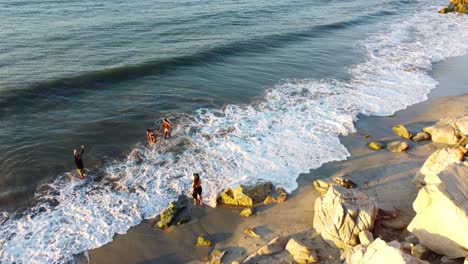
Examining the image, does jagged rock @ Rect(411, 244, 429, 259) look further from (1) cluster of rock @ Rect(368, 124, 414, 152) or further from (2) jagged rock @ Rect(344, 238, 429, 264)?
(1) cluster of rock @ Rect(368, 124, 414, 152)

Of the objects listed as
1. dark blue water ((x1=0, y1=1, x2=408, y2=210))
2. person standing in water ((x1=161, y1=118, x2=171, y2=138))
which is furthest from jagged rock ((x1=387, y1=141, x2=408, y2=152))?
person standing in water ((x1=161, y1=118, x2=171, y2=138))

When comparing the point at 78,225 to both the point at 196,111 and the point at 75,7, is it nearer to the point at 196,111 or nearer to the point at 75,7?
the point at 196,111

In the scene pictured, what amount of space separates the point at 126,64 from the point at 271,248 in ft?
67.4

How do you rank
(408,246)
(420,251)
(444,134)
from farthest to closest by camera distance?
(444,134) < (408,246) < (420,251)

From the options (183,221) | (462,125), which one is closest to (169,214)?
(183,221)

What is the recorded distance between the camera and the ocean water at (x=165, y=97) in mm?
15117

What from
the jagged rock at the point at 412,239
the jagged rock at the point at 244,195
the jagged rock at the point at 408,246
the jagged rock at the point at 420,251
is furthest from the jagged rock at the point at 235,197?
the jagged rock at the point at 420,251

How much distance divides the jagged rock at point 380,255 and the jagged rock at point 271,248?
2248 mm

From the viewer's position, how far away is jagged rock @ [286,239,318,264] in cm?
1096

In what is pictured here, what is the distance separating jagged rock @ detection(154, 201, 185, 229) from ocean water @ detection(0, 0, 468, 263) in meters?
0.70

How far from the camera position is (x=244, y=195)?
1445 centimetres

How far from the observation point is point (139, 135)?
19.8 meters

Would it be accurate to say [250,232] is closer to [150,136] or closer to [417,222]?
[417,222]

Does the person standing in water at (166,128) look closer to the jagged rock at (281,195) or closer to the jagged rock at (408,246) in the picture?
the jagged rock at (281,195)
